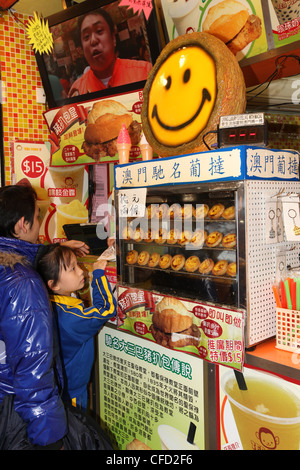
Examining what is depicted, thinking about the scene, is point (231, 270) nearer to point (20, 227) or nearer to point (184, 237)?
point (184, 237)

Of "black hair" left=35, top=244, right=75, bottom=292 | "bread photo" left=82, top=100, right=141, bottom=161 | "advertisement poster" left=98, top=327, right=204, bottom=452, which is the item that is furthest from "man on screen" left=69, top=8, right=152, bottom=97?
"advertisement poster" left=98, top=327, right=204, bottom=452

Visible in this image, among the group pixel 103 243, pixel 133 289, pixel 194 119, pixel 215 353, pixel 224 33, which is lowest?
pixel 215 353

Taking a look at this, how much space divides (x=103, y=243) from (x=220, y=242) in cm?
155

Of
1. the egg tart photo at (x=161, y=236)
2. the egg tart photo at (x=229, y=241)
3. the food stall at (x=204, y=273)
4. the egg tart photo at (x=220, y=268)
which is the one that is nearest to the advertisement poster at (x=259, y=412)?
the food stall at (x=204, y=273)

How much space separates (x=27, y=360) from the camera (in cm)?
172

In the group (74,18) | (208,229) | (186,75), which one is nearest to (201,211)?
(208,229)

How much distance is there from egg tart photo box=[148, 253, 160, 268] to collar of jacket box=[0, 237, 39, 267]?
714 mm

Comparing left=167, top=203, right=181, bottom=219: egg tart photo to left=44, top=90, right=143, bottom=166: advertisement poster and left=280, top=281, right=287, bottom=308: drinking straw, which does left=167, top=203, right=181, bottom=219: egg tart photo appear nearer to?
left=280, top=281, right=287, bottom=308: drinking straw
